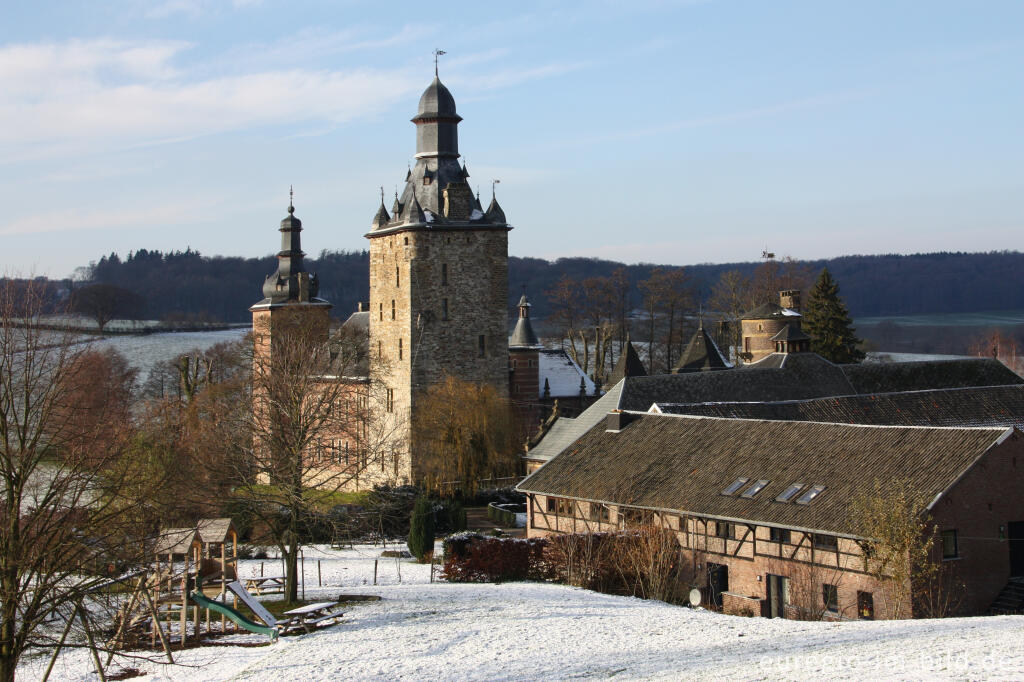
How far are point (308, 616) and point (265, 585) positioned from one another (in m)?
5.68

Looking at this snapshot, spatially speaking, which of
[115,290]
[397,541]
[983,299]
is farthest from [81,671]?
[983,299]

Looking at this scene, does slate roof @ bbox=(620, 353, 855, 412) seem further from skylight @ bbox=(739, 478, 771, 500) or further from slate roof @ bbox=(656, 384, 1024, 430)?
skylight @ bbox=(739, 478, 771, 500)

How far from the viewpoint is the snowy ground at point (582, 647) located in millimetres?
15688

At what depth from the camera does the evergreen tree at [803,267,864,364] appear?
→ 6228 cm

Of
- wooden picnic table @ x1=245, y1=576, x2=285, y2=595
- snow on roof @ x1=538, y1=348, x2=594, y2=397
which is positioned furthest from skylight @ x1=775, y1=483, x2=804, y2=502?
snow on roof @ x1=538, y1=348, x2=594, y2=397

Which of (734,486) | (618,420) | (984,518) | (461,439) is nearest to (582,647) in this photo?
(734,486)

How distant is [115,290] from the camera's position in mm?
98125

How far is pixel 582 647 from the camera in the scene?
19.2 metres

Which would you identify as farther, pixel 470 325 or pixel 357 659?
pixel 470 325

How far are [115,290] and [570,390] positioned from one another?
56389 millimetres

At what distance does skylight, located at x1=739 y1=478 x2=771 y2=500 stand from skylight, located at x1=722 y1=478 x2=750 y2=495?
35 centimetres

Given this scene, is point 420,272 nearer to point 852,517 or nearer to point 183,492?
point 183,492

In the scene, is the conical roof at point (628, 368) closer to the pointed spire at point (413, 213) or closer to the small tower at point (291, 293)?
the pointed spire at point (413, 213)

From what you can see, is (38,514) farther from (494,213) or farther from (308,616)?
(494,213)
